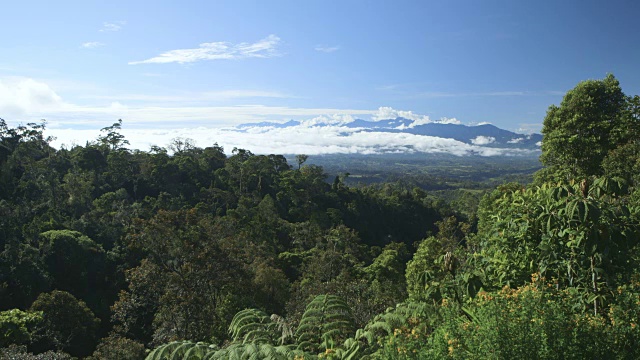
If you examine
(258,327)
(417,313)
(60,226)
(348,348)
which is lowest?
(60,226)

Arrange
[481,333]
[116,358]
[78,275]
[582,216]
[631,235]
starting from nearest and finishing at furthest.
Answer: [481,333]
[582,216]
[631,235]
[116,358]
[78,275]

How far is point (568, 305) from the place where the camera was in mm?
3855

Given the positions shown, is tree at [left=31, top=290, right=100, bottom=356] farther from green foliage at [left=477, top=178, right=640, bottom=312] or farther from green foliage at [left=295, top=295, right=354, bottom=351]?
green foliage at [left=477, top=178, right=640, bottom=312]

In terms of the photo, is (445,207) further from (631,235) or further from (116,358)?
(631,235)

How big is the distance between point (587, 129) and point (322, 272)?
38.9 feet

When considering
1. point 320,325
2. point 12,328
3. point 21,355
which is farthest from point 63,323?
point 320,325

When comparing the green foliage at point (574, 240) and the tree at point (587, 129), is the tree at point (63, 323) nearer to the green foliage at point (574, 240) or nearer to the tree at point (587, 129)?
the green foliage at point (574, 240)

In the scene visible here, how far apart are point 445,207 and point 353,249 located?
111 ft

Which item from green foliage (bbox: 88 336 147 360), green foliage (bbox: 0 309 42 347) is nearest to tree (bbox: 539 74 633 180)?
green foliage (bbox: 88 336 147 360)

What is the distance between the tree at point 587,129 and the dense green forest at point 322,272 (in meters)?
0.05

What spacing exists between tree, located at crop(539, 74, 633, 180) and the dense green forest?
46 millimetres

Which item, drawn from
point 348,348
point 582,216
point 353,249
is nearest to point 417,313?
point 348,348

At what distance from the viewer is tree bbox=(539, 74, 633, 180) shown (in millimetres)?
12727

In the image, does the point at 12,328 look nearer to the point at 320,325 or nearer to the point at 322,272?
the point at 320,325
